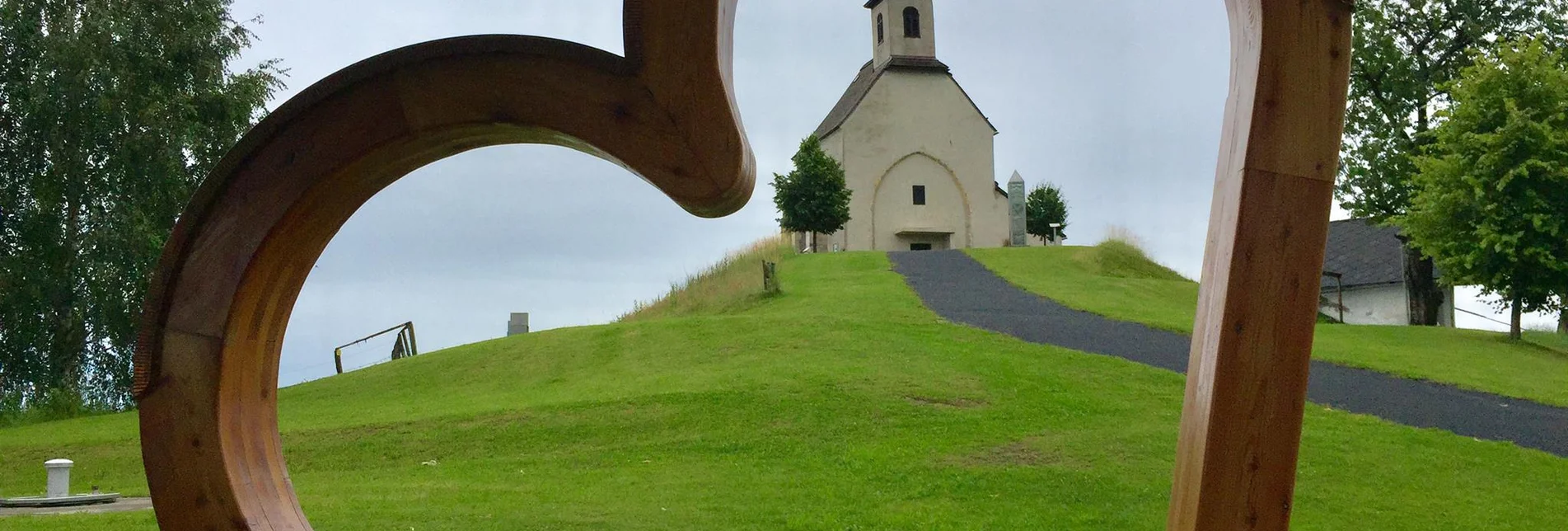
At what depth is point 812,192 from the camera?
34906mm

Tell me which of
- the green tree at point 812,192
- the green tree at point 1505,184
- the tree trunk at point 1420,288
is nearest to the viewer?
the green tree at point 1505,184

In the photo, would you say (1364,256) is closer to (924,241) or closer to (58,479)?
(924,241)

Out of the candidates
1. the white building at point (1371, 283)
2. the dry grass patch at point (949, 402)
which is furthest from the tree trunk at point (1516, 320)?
the dry grass patch at point (949, 402)

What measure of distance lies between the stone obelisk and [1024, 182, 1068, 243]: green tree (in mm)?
2882

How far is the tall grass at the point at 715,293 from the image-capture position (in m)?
23.1

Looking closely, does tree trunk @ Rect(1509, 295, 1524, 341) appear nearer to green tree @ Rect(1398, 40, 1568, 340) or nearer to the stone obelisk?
green tree @ Rect(1398, 40, 1568, 340)

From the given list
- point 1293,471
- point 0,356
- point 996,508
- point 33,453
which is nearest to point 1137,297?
point 996,508

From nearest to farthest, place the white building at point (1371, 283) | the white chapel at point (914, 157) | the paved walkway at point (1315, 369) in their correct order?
1. the paved walkway at point (1315, 369)
2. the white building at point (1371, 283)
3. the white chapel at point (914, 157)

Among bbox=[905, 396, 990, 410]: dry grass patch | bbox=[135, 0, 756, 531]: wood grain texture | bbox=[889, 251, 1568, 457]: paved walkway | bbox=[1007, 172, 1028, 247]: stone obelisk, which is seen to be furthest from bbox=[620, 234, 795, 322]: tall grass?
bbox=[135, 0, 756, 531]: wood grain texture

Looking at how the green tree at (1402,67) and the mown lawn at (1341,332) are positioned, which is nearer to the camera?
the mown lawn at (1341,332)

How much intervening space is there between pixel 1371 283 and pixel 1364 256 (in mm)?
2107

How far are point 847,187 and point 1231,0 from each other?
35.3 metres

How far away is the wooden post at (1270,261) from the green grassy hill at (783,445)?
225 inches

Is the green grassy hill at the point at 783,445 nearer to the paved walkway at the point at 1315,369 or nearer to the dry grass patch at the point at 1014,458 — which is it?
the dry grass patch at the point at 1014,458
